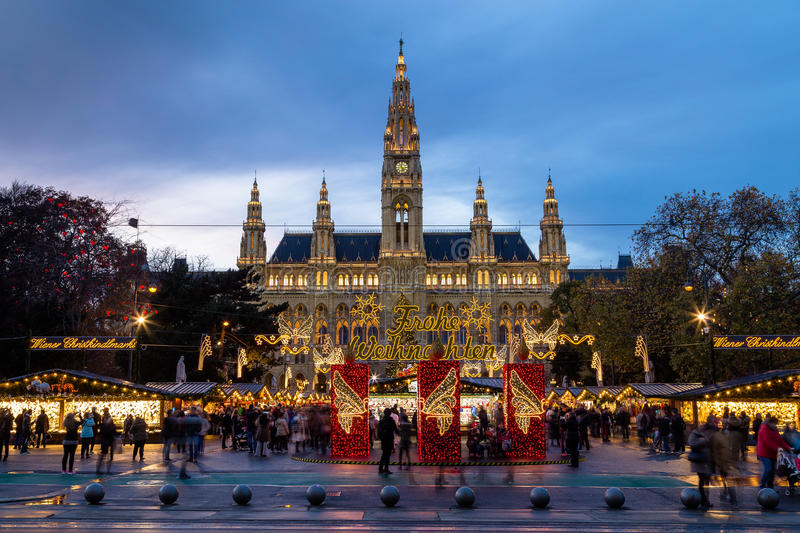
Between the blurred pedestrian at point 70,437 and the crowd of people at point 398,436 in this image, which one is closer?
the crowd of people at point 398,436

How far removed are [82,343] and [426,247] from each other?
233 feet

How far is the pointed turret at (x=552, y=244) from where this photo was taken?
90.4 meters

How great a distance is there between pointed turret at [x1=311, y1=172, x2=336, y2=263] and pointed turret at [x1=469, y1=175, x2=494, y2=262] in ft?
63.2

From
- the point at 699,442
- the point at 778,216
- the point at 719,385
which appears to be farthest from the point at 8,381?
the point at 778,216

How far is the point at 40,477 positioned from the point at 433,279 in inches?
2998

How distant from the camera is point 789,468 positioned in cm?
1466

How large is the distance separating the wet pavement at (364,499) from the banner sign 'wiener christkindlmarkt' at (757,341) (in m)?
6.72

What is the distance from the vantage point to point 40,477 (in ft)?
53.5

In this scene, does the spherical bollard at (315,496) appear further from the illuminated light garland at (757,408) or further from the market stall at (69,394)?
the illuminated light garland at (757,408)

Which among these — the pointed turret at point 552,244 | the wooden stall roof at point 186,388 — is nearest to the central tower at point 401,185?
the pointed turret at point 552,244

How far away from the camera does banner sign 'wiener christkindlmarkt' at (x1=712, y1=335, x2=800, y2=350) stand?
25.6 m

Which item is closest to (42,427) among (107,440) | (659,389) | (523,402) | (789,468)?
(107,440)

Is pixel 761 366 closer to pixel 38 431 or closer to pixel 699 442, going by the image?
pixel 699 442

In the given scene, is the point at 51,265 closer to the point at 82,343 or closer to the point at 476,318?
the point at 82,343
